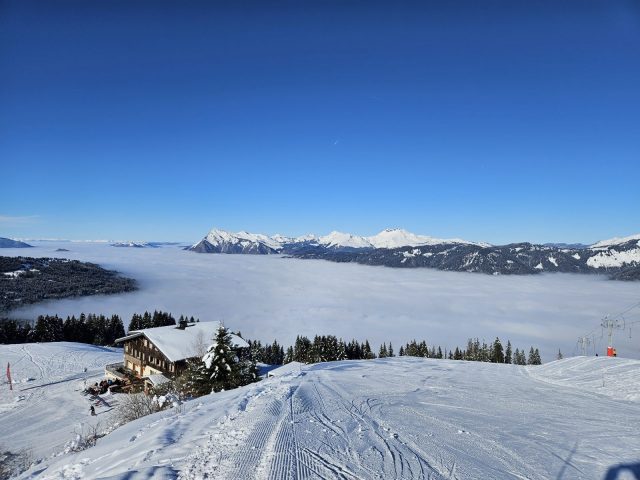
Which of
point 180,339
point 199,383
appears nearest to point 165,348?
point 180,339

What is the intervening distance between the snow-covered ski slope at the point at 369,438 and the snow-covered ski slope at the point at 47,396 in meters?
15.3

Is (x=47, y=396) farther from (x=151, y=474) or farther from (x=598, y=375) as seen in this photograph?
(x=598, y=375)

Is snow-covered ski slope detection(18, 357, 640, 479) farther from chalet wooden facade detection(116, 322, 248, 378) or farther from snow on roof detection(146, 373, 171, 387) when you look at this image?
chalet wooden facade detection(116, 322, 248, 378)

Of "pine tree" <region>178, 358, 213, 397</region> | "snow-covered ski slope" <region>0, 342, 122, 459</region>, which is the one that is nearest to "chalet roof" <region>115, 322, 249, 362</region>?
"snow-covered ski slope" <region>0, 342, 122, 459</region>

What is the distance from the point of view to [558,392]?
19.5 m

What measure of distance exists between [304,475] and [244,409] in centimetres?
632

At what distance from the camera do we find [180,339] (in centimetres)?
4541

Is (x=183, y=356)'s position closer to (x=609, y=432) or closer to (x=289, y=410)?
(x=289, y=410)

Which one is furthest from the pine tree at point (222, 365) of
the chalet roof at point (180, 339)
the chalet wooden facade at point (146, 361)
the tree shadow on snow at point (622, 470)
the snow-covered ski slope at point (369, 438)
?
the tree shadow on snow at point (622, 470)

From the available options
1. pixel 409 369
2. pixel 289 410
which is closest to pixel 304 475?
pixel 289 410

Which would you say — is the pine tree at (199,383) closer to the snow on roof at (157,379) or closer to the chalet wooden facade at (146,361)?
the snow on roof at (157,379)

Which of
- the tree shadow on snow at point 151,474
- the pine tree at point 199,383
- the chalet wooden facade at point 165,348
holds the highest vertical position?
the tree shadow on snow at point 151,474

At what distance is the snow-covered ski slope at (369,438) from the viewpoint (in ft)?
25.3

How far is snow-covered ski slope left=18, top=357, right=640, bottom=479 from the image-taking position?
7.72 m
